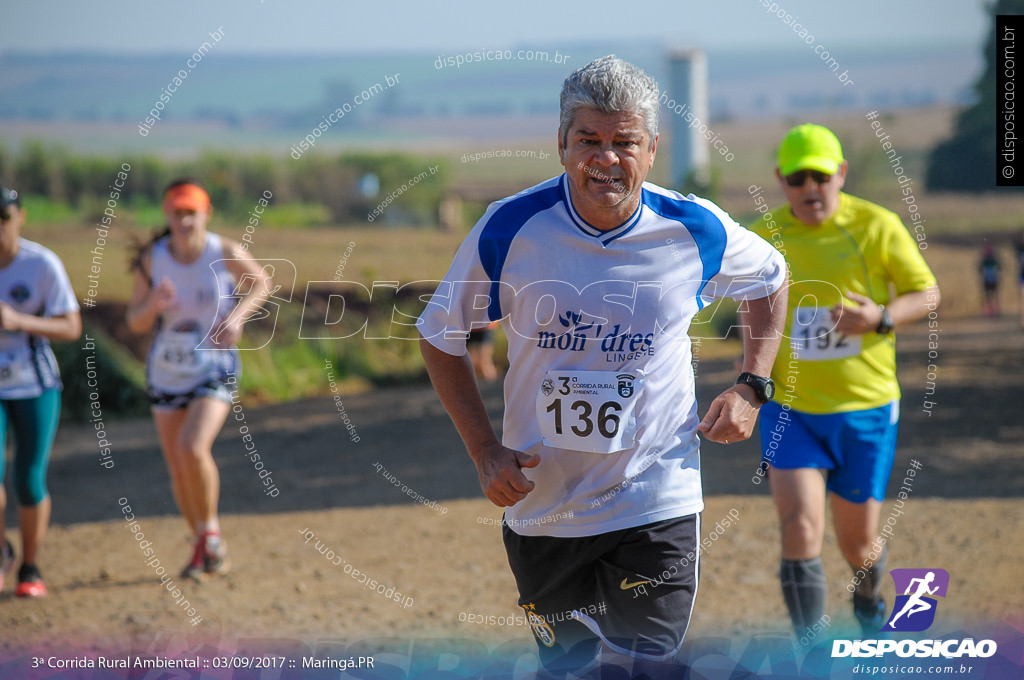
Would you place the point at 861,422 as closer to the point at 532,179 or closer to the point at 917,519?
the point at 917,519

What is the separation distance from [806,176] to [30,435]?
152 inches

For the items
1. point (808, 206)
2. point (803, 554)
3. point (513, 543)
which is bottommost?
point (803, 554)

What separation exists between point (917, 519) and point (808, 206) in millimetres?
2972

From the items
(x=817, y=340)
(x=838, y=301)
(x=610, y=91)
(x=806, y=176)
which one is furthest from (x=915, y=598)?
(x=610, y=91)

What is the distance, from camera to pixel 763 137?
13.2 m

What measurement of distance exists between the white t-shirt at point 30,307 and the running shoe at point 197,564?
3.64 feet

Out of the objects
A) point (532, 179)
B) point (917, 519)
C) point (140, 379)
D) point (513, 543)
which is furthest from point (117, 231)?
point (513, 543)

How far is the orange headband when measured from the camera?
4.98 metres

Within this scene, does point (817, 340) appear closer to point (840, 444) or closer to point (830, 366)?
point (830, 366)

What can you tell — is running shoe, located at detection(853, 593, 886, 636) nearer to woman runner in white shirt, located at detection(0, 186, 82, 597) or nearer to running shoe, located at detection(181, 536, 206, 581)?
running shoe, located at detection(181, 536, 206, 581)

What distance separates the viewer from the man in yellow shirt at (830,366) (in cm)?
370

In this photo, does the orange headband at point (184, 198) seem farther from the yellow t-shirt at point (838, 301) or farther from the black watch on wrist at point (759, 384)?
the black watch on wrist at point (759, 384)

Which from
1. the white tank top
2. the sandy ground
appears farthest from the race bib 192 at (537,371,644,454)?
the white tank top

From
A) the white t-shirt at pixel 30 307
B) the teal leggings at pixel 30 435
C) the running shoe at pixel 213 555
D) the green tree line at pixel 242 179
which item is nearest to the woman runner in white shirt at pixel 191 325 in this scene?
the running shoe at pixel 213 555
